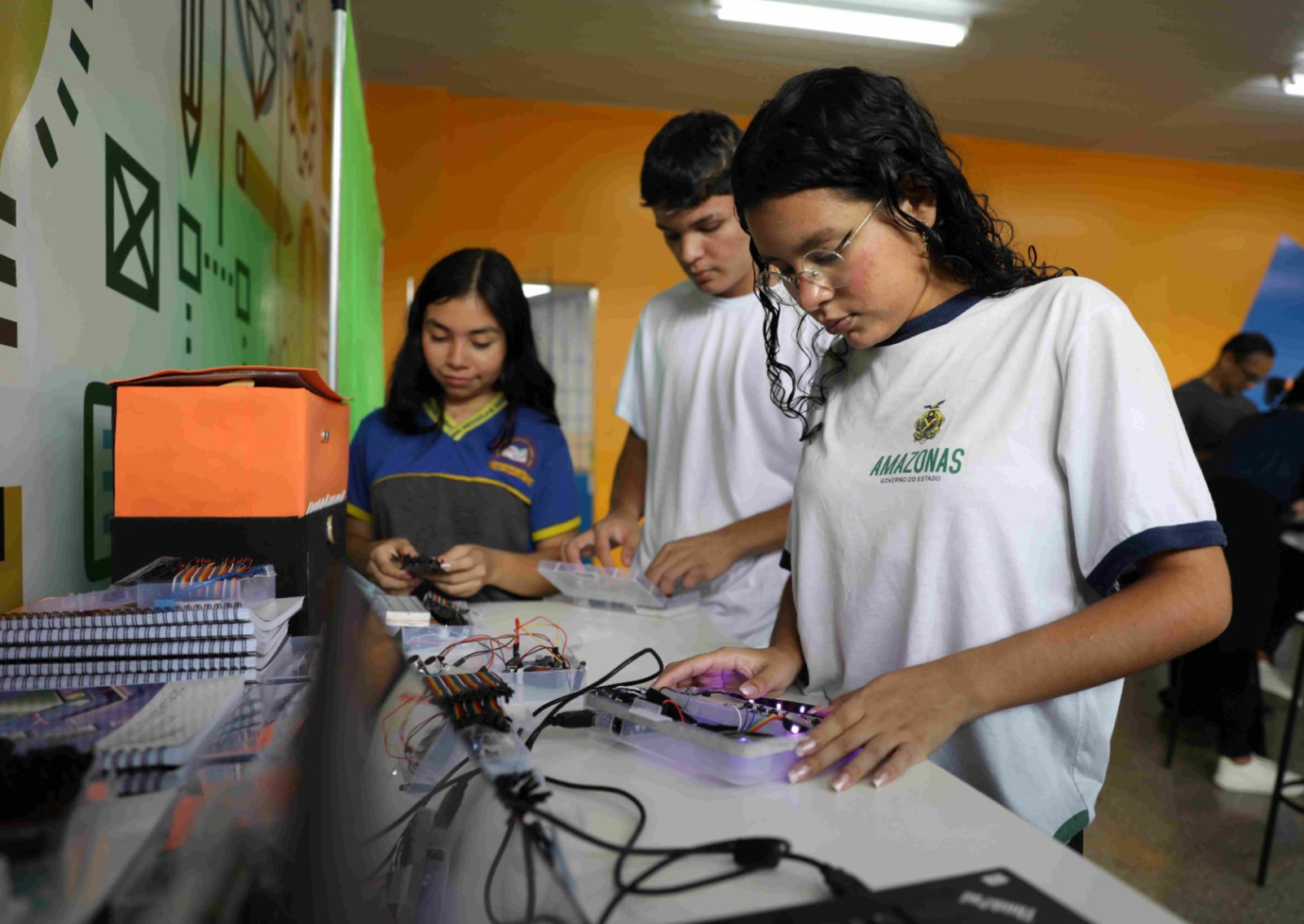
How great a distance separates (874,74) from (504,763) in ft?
2.33

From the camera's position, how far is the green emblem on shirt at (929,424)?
852 millimetres

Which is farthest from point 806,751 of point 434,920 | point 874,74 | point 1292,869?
point 1292,869

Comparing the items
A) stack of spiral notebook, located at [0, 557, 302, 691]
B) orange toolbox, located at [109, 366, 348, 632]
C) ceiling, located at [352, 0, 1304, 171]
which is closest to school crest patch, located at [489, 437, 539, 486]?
orange toolbox, located at [109, 366, 348, 632]

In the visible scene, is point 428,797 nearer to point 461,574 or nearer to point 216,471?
point 216,471

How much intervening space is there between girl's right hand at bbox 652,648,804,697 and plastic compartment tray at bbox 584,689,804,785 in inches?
3.9

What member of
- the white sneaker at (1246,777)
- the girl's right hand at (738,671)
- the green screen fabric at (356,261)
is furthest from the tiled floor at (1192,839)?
the green screen fabric at (356,261)

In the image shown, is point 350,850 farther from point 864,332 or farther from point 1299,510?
point 1299,510

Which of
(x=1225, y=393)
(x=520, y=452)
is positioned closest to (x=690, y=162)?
(x=520, y=452)

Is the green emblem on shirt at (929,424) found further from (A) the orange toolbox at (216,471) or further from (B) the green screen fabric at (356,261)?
(B) the green screen fabric at (356,261)

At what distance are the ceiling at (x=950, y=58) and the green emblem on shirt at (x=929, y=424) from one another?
311cm

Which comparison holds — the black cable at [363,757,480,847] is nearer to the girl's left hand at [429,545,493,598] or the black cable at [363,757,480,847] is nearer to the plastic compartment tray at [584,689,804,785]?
the plastic compartment tray at [584,689,804,785]

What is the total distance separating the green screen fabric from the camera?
7.49 feet

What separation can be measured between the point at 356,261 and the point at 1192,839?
292cm

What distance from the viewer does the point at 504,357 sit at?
1.65 m
